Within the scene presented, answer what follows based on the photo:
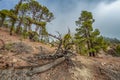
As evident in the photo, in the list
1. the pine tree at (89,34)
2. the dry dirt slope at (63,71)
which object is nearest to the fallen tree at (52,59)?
the dry dirt slope at (63,71)

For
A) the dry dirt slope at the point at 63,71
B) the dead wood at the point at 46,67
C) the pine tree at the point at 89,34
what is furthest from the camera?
the pine tree at the point at 89,34

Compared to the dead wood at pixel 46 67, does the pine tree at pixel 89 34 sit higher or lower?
higher

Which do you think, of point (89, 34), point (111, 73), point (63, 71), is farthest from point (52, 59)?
point (89, 34)

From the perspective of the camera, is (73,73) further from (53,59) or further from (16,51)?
(16,51)

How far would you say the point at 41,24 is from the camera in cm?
3606

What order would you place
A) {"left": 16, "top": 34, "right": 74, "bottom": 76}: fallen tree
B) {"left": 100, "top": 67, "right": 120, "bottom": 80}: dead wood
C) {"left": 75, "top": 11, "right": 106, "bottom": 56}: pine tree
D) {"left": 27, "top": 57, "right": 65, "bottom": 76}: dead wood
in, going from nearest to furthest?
{"left": 27, "top": 57, "right": 65, "bottom": 76}: dead wood < {"left": 16, "top": 34, "right": 74, "bottom": 76}: fallen tree < {"left": 100, "top": 67, "right": 120, "bottom": 80}: dead wood < {"left": 75, "top": 11, "right": 106, "bottom": 56}: pine tree

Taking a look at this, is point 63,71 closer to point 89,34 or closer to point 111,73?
point 111,73

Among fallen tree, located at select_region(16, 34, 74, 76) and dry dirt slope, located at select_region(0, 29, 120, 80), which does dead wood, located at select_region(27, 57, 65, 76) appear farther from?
dry dirt slope, located at select_region(0, 29, 120, 80)

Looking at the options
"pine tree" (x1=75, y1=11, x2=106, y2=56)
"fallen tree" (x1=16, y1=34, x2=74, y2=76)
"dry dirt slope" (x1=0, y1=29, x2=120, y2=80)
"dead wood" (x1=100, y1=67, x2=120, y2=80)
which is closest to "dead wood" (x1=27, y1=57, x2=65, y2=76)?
"fallen tree" (x1=16, y1=34, x2=74, y2=76)

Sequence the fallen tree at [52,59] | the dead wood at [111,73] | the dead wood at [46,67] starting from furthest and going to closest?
1. the dead wood at [111,73]
2. the fallen tree at [52,59]
3. the dead wood at [46,67]

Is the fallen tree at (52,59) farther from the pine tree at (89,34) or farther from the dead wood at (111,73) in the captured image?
the pine tree at (89,34)

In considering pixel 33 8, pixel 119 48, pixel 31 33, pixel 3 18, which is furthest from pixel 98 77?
pixel 119 48

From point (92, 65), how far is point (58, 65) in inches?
155

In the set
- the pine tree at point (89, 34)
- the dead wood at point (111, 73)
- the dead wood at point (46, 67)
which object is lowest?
the dead wood at point (111, 73)
